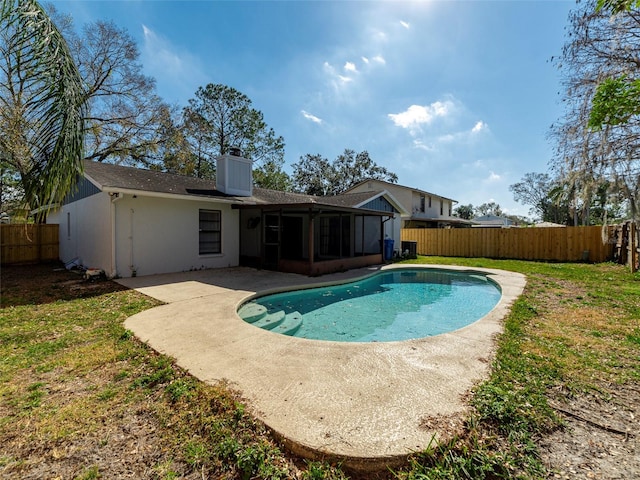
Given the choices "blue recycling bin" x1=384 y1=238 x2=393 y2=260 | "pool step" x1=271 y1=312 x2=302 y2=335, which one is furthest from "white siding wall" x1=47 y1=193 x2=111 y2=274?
"blue recycling bin" x1=384 y1=238 x2=393 y2=260

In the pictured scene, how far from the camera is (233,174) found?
12125mm

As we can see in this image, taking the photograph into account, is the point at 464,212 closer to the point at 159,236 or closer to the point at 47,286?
the point at 159,236

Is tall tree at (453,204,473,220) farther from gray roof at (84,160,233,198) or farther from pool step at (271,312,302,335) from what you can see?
pool step at (271,312,302,335)

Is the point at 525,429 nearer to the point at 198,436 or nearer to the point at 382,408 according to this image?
the point at 382,408

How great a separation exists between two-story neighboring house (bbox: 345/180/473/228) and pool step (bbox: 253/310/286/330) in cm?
1854

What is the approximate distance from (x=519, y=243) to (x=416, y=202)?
440 inches

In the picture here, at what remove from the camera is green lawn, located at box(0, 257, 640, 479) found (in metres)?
1.94

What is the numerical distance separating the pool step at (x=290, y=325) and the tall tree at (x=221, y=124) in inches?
797

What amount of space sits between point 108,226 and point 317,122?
15.3 metres

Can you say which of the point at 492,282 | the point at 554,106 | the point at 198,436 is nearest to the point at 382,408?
the point at 198,436

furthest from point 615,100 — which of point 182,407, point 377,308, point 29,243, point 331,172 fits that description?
point 331,172

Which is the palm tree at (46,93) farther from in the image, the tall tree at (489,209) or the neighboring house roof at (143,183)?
the tall tree at (489,209)

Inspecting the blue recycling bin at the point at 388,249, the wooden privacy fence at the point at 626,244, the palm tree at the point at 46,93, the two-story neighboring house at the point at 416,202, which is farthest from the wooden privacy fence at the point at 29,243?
the wooden privacy fence at the point at 626,244

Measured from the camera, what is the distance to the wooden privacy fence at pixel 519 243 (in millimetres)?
13680
